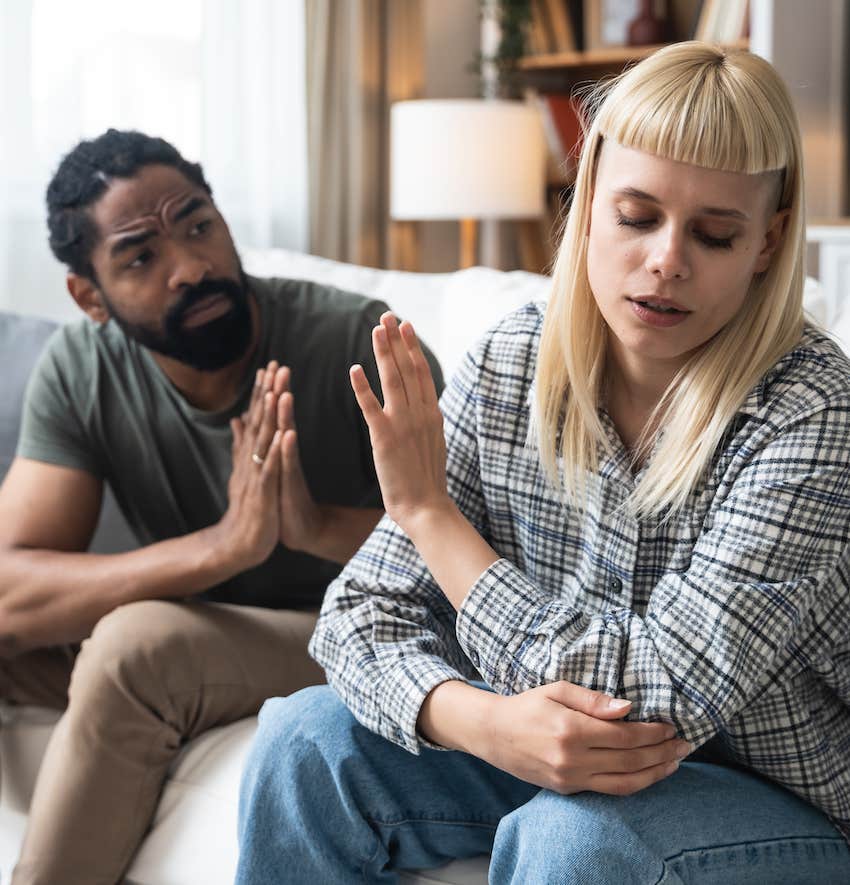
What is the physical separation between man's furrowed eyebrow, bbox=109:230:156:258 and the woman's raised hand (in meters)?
0.49

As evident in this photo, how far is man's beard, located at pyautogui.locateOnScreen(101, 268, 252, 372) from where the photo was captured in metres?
1.53

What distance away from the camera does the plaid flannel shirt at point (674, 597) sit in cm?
102

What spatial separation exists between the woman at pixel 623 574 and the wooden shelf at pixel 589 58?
192cm

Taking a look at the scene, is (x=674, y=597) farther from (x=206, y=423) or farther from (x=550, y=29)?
(x=550, y=29)

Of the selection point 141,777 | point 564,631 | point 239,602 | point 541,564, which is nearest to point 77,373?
point 239,602

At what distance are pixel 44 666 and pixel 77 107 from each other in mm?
1156

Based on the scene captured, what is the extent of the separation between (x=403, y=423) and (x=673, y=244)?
289 millimetres

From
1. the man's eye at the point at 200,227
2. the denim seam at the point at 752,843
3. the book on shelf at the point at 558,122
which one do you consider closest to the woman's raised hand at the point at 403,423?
the denim seam at the point at 752,843

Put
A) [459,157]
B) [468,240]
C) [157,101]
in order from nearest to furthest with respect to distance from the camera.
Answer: [157,101], [459,157], [468,240]

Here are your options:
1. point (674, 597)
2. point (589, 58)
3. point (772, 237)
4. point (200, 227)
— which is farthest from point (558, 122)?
point (674, 597)

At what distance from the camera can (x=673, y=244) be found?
40.8 inches

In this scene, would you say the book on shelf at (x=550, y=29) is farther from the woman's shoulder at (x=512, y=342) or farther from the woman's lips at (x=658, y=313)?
the woman's lips at (x=658, y=313)

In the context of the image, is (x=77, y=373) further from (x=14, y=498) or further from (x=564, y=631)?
(x=564, y=631)

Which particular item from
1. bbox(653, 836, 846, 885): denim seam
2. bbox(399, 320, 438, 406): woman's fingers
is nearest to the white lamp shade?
bbox(399, 320, 438, 406): woman's fingers
